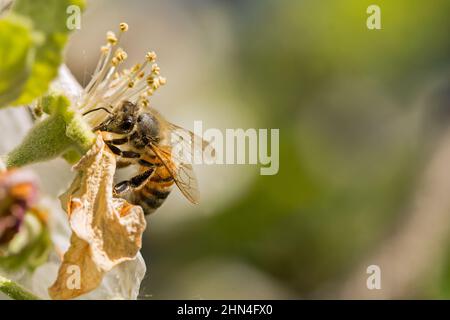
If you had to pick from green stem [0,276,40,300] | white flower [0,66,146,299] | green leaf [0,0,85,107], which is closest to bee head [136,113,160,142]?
white flower [0,66,146,299]

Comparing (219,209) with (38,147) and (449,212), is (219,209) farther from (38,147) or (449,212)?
(38,147)

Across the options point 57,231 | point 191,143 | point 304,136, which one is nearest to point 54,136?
point 57,231

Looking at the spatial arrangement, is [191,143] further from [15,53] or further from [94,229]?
[15,53]

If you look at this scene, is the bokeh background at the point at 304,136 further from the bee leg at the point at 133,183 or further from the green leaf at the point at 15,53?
the green leaf at the point at 15,53

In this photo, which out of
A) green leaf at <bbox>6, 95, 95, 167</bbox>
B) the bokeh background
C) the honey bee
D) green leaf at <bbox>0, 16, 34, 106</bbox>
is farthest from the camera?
the bokeh background

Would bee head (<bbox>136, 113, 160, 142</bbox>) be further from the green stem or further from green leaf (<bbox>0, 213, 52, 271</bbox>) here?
green leaf (<bbox>0, 213, 52, 271</bbox>)

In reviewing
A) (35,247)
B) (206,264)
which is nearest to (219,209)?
(206,264)
